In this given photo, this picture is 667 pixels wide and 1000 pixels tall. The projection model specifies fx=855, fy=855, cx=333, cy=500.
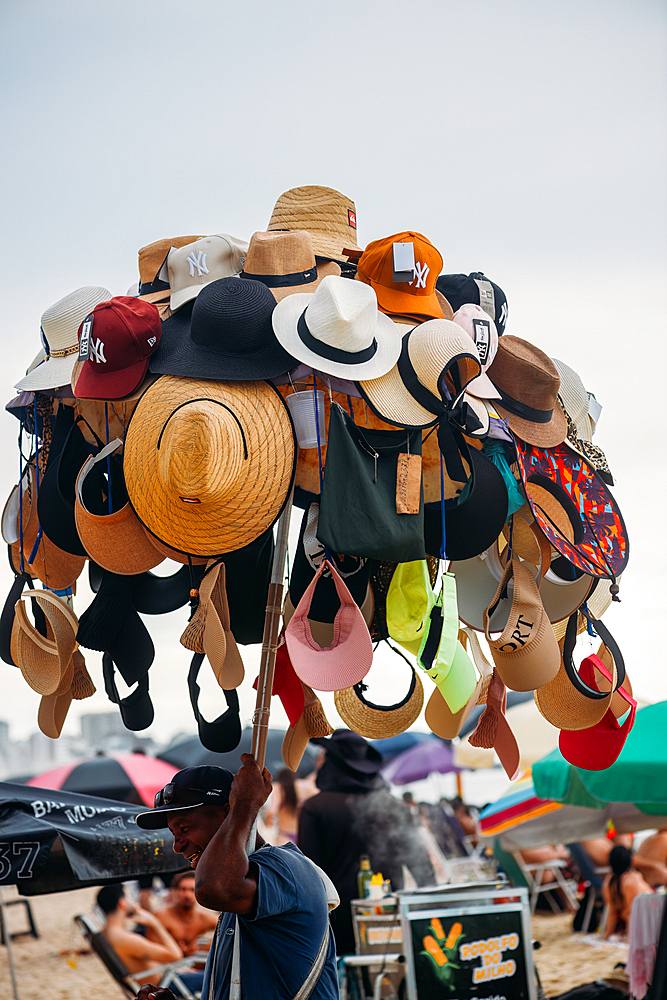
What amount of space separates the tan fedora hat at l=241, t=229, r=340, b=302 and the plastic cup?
1.19 ft

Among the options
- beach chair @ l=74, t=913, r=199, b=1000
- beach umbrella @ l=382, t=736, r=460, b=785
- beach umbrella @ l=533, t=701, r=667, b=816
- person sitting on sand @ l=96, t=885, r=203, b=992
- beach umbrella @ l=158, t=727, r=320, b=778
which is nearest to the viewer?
beach umbrella @ l=533, t=701, r=667, b=816

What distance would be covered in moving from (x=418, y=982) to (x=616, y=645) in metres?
2.38

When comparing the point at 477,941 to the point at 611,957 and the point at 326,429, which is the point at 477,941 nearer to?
the point at 326,429

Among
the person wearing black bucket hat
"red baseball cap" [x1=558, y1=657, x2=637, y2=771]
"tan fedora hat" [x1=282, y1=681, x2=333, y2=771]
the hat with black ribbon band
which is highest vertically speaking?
the hat with black ribbon band

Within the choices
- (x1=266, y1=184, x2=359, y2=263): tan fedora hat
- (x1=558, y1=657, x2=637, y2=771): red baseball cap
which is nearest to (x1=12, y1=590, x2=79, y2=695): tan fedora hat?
(x1=266, y1=184, x2=359, y2=263): tan fedora hat

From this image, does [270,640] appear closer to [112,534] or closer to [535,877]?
[112,534]

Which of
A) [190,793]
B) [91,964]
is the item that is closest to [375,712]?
[190,793]

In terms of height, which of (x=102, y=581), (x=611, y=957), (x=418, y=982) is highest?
(x=102, y=581)

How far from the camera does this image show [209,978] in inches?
85.6

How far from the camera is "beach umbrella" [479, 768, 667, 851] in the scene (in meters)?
7.93

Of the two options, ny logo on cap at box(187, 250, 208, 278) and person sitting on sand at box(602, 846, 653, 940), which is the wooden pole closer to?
ny logo on cap at box(187, 250, 208, 278)

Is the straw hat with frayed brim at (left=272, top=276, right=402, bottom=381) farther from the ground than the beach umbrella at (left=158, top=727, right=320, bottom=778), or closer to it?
farther from the ground

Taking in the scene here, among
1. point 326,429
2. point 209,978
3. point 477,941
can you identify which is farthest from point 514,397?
point 477,941

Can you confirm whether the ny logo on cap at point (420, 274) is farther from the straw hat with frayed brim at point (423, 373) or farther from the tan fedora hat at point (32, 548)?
the tan fedora hat at point (32, 548)
